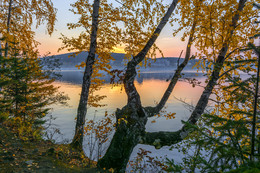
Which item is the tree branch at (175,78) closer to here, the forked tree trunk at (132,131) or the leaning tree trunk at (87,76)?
the forked tree trunk at (132,131)

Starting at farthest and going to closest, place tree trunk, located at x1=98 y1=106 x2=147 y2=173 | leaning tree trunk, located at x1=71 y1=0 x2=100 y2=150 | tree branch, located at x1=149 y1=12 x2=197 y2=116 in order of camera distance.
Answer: leaning tree trunk, located at x1=71 y1=0 x2=100 y2=150
tree branch, located at x1=149 y1=12 x2=197 y2=116
tree trunk, located at x1=98 y1=106 x2=147 y2=173

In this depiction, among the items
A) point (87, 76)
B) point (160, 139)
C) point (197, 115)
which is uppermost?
point (87, 76)

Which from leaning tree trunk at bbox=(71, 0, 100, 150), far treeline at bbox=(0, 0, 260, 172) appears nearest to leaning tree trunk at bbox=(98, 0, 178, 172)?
far treeline at bbox=(0, 0, 260, 172)

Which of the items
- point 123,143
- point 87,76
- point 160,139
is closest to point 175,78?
point 160,139

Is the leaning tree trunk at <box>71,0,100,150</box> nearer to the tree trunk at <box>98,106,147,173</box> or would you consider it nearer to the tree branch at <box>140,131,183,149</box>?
the tree trunk at <box>98,106,147,173</box>

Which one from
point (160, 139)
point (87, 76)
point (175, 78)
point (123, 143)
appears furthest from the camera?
point (87, 76)

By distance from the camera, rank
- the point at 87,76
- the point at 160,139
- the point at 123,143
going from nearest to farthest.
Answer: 1. the point at 123,143
2. the point at 160,139
3. the point at 87,76

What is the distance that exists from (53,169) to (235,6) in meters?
8.18

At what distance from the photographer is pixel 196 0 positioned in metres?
6.50

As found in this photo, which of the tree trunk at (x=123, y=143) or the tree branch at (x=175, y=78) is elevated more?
the tree branch at (x=175, y=78)

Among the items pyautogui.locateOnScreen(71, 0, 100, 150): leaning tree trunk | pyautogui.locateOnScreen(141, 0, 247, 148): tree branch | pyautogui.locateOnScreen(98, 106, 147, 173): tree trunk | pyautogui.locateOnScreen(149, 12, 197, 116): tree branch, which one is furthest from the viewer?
pyautogui.locateOnScreen(71, 0, 100, 150): leaning tree trunk

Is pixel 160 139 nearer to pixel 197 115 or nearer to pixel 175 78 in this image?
pixel 197 115

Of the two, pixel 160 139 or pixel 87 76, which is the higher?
pixel 87 76

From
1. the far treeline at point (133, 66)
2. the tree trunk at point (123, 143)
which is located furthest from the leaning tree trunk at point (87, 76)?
the tree trunk at point (123, 143)
